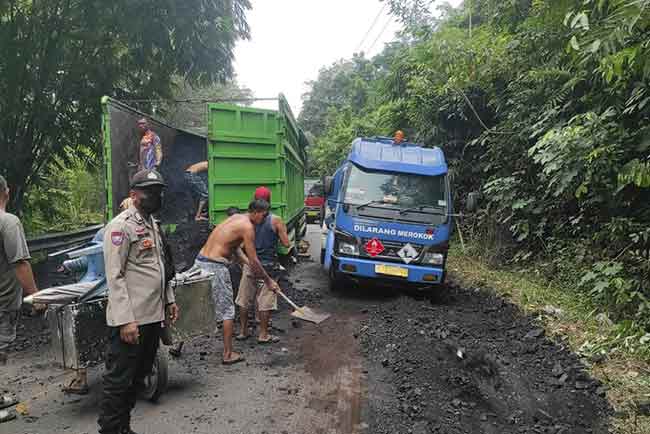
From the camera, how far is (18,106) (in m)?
7.82

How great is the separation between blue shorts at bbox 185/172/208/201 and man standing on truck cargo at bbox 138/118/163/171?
1.01m

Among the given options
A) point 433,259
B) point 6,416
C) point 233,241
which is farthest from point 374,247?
point 6,416

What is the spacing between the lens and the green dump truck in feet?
19.9

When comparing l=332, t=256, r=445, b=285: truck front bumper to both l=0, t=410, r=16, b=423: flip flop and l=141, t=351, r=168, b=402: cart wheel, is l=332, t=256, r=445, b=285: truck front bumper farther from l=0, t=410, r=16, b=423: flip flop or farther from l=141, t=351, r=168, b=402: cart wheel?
l=0, t=410, r=16, b=423: flip flop

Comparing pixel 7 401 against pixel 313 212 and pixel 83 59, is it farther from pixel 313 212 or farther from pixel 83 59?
pixel 313 212

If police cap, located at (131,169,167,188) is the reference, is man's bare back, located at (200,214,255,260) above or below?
below

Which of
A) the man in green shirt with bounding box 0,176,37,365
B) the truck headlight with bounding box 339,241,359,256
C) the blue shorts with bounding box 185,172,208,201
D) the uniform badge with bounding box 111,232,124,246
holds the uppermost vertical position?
the blue shorts with bounding box 185,172,208,201

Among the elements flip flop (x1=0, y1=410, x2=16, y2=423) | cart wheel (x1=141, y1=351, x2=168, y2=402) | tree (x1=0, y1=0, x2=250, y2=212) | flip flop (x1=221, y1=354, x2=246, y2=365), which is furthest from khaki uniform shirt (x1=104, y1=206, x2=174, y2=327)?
tree (x1=0, y1=0, x2=250, y2=212)

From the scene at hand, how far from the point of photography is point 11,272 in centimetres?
351

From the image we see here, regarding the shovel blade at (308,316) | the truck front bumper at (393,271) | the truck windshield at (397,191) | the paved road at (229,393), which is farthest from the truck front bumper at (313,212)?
the paved road at (229,393)

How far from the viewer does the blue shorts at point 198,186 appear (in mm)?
7672

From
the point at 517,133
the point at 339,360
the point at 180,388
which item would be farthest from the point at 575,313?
the point at 180,388

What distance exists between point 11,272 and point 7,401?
0.96m

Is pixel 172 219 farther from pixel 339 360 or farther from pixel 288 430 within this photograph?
pixel 288 430
